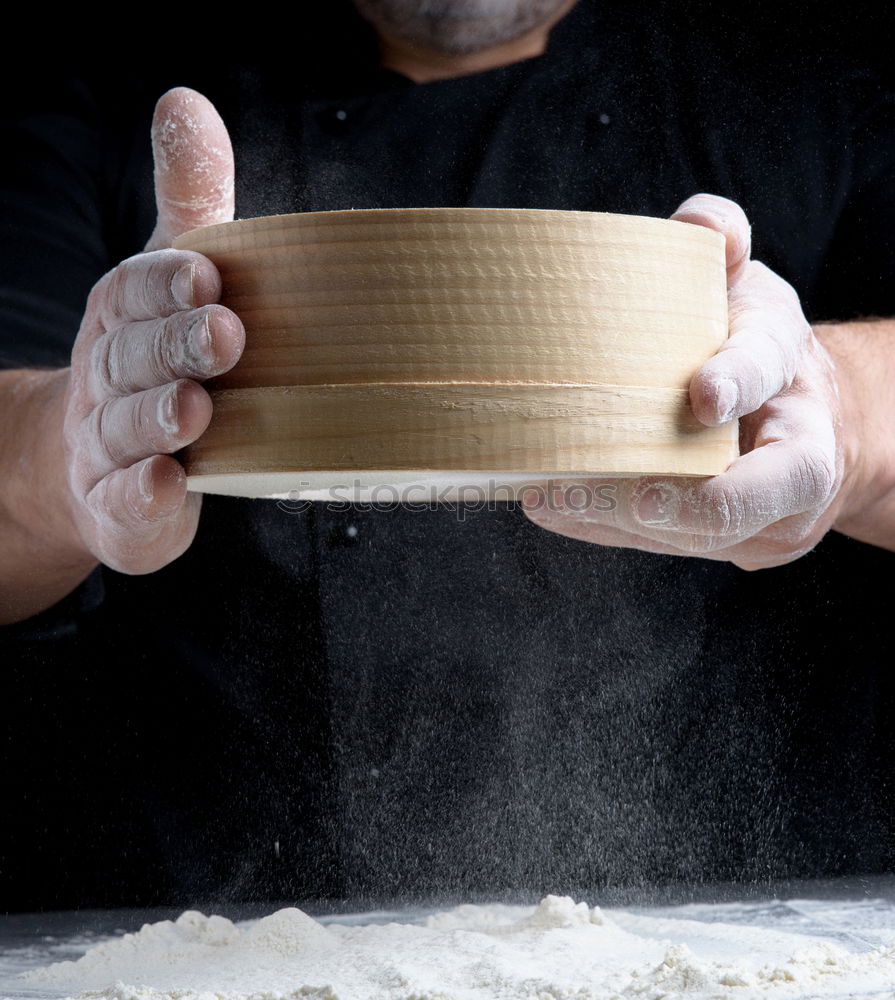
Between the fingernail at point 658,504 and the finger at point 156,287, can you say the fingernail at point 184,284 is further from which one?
the fingernail at point 658,504

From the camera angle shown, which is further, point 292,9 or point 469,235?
point 292,9

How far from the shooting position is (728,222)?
0.70m

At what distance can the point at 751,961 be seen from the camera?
0.75m

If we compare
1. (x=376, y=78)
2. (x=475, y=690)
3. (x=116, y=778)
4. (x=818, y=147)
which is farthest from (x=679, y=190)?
(x=116, y=778)

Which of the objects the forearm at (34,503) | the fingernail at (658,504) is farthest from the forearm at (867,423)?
the forearm at (34,503)

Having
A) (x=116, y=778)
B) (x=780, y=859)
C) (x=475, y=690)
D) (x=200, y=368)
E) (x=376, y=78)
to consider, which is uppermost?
(x=376, y=78)

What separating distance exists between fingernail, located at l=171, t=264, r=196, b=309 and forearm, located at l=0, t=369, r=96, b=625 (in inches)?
13.0

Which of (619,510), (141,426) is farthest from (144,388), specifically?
(619,510)

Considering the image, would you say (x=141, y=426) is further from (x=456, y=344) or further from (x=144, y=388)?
(x=456, y=344)

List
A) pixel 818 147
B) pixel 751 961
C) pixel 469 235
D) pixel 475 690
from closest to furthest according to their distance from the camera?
pixel 469 235, pixel 751 961, pixel 475 690, pixel 818 147

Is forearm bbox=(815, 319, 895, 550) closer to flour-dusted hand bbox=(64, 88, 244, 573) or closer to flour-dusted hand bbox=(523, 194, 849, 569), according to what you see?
flour-dusted hand bbox=(523, 194, 849, 569)

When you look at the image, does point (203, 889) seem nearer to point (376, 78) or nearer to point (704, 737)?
point (704, 737)

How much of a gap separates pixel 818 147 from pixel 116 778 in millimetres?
1113

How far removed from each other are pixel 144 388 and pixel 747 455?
38 centimetres
